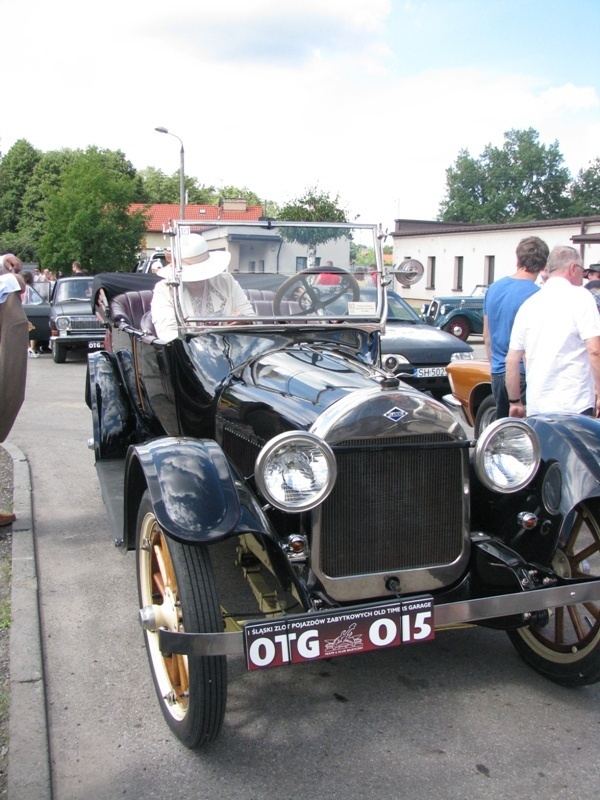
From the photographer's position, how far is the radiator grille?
9.52 ft

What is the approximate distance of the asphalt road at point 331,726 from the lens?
8.73 ft

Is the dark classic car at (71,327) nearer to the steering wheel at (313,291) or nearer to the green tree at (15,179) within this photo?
the steering wheel at (313,291)

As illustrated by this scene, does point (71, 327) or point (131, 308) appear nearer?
point (131, 308)

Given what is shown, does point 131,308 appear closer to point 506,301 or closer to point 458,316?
point 506,301

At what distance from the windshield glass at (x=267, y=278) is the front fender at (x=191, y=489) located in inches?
47.1

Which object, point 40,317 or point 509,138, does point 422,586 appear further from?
point 509,138

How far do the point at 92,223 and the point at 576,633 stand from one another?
1242 inches

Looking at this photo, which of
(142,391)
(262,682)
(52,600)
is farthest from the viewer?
(142,391)

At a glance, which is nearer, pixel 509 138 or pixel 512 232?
pixel 512 232

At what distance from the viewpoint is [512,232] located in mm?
32250

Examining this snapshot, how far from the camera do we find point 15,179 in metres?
61.1

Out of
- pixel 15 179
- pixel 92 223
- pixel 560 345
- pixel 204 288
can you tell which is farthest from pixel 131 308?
pixel 15 179

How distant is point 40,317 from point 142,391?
11.5 metres

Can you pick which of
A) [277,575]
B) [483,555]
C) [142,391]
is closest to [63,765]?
[277,575]
